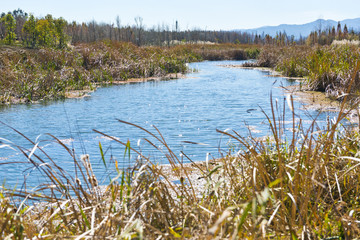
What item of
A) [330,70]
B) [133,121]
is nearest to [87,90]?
[133,121]

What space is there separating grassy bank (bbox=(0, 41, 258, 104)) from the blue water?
905 mm

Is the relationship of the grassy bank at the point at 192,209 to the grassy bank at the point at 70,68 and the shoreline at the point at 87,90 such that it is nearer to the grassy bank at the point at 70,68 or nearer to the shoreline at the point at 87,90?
the shoreline at the point at 87,90

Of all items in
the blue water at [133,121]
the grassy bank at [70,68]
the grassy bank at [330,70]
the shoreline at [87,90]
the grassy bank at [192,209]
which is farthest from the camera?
the grassy bank at [70,68]

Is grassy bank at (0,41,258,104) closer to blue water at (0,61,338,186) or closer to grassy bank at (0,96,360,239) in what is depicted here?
blue water at (0,61,338,186)

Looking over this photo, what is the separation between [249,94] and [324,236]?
26.4 ft

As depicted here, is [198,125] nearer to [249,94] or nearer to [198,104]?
[198,104]

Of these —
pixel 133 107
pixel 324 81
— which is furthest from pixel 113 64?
pixel 324 81

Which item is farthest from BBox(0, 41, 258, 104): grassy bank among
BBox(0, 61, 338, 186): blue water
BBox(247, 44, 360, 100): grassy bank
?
BBox(247, 44, 360, 100): grassy bank

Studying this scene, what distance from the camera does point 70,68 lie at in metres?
11.2

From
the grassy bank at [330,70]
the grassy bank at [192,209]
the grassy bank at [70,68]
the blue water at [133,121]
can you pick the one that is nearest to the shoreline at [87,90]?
the grassy bank at [70,68]

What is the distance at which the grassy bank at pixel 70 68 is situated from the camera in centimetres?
920

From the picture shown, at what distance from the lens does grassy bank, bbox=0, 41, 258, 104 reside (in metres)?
9.20

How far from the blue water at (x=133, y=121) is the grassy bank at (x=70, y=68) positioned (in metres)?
0.90

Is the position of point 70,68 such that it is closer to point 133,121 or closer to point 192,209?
point 133,121
